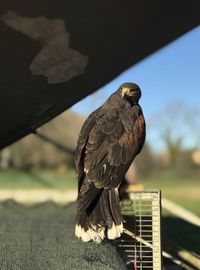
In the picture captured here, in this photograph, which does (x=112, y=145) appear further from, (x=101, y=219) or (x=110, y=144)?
(x=101, y=219)

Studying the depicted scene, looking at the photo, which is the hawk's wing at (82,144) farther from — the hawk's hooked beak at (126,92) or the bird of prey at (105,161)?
the hawk's hooked beak at (126,92)

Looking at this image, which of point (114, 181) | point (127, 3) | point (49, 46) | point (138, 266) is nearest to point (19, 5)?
point (49, 46)

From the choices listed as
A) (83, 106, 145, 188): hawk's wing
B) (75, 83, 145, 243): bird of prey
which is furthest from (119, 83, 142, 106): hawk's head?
(83, 106, 145, 188): hawk's wing

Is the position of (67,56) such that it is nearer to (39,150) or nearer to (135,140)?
(135,140)

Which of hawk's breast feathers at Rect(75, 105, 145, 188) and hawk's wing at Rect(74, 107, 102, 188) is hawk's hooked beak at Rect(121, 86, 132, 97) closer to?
hawk's breast feathers at Rect(75, 105, 145, 188)

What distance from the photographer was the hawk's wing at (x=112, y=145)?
Result: 9.25ft

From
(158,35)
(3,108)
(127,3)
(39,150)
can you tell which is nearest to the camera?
(127,3)

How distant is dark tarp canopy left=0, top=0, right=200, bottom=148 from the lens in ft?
8.60

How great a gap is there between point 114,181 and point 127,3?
934mm

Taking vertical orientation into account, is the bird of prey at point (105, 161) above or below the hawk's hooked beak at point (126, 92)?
below

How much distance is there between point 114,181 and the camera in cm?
Result: 282

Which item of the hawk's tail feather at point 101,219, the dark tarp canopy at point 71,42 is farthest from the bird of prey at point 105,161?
the dark tarp canopy at point 71,42

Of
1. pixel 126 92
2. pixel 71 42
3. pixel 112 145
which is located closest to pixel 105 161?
pixel 112 145

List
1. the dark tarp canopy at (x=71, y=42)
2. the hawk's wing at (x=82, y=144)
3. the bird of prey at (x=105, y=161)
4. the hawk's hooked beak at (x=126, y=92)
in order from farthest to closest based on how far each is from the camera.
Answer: the hawk's hooked beak at (x=126, y=92)
the hawk's wing at (x=82, y=144)
the bird of prey at (x=105, y=161)
the dark tarp canopy at (x=71, y=42)
